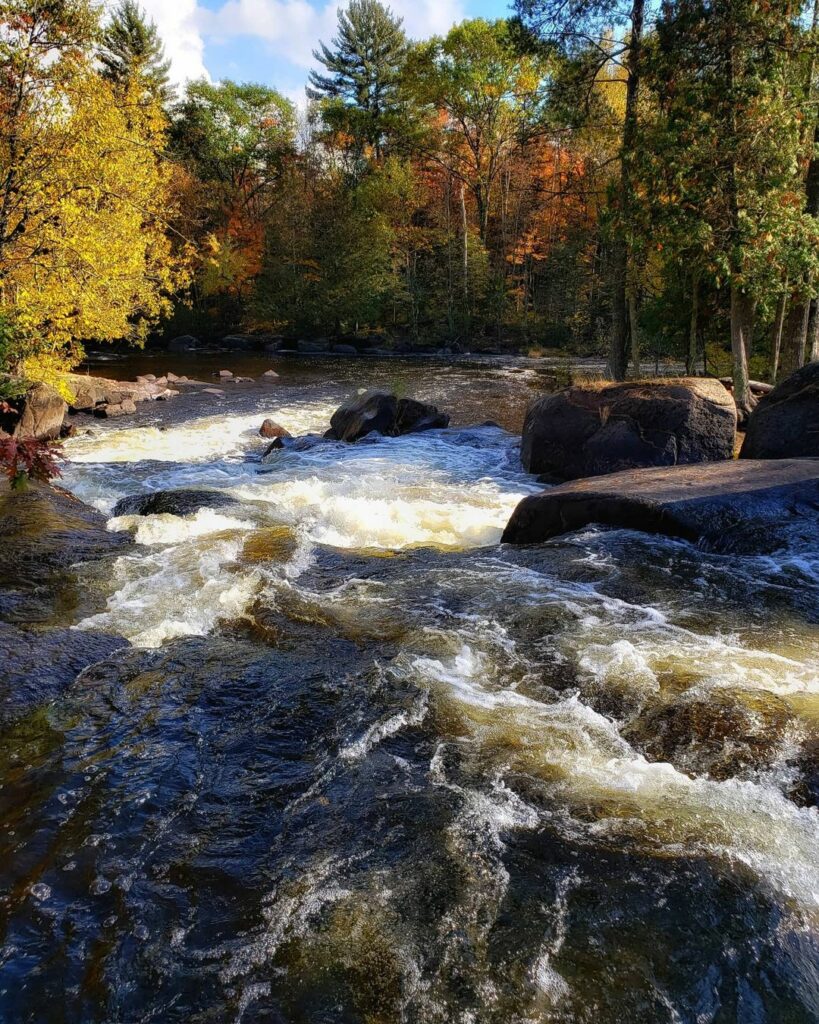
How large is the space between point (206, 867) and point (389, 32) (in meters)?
50.0

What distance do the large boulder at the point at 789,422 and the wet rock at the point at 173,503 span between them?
7.15 m

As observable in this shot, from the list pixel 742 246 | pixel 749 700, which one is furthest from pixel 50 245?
pixel 749 700

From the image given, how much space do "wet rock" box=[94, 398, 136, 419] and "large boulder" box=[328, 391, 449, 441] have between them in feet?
20.4

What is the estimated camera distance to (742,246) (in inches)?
436

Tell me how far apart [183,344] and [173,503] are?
1228 inches

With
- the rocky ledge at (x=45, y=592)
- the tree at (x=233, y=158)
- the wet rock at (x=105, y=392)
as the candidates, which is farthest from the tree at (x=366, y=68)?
the rocky ledge at (x=45, y=592)

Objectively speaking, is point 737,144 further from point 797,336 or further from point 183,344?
point 183,344

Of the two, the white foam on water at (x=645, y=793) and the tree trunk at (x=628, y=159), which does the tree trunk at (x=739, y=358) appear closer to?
the tree trunk at (x=628, y=159)

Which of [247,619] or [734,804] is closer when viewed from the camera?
Answer: [734,804]

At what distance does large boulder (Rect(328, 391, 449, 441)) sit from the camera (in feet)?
47.4

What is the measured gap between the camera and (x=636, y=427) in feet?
32.0

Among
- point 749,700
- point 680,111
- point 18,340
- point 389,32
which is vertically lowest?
point 749,700

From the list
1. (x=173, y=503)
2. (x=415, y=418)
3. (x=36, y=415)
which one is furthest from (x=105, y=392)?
(x=173, y=503)

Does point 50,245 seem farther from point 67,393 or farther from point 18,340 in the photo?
point 67,393
